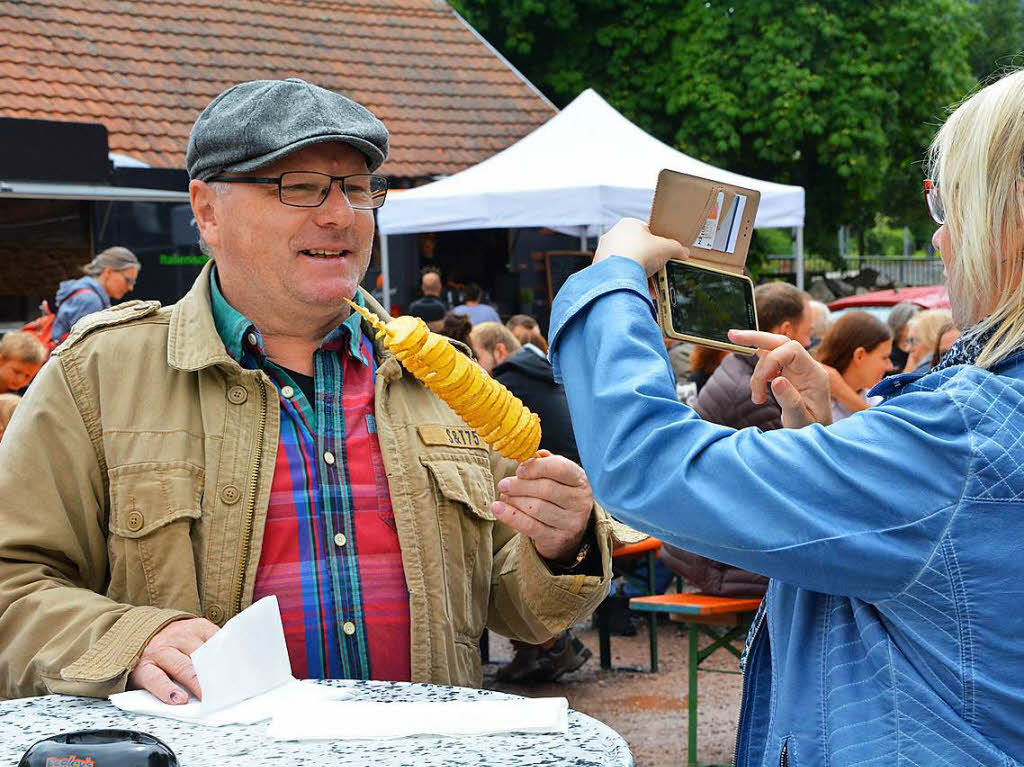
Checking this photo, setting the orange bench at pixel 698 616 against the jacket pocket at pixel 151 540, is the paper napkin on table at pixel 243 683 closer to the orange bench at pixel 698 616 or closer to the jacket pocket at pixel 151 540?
the jacket pocket at pixel 151 540

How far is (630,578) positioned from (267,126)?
5389 millimetres

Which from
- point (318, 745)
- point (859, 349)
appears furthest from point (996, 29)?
point (318, 745)

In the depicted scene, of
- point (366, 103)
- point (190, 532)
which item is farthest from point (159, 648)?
point (366, 103)

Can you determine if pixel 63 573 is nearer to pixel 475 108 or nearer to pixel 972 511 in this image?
pixel 972 511

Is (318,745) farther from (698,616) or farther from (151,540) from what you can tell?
(698,616)

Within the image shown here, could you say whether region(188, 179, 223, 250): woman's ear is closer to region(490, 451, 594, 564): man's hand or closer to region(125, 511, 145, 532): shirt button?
region(125, 511, 145, 532): shirt button

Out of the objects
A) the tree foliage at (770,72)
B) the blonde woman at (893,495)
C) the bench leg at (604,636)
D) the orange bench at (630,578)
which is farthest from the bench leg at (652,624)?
the tree foliage at (770,72)

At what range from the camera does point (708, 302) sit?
1.97 m

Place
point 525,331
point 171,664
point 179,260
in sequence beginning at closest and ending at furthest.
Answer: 1. point 171,664
2. point 525,331
3. point 179,260

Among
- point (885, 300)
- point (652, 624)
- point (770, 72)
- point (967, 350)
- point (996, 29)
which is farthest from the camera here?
point (996, 29)

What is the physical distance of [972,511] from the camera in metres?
1.52

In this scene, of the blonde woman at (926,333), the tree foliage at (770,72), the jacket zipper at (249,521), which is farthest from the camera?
the tree foliage at (770,72)

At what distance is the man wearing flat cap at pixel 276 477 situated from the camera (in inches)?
91.7

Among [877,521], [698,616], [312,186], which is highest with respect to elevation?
[312,186]
